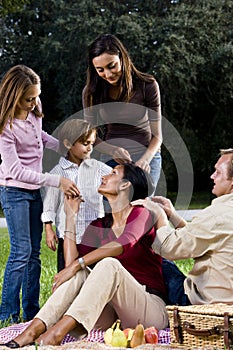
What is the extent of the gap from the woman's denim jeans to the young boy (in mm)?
107

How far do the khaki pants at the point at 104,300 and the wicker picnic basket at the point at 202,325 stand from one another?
23 centimetres

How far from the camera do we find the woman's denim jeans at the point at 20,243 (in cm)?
426

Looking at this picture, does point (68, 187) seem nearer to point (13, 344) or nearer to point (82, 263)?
point (82, 263)

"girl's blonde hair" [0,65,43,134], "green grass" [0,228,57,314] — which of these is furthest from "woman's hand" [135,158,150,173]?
"green grass" [0,228,57,314]

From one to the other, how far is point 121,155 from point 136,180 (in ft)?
1.17

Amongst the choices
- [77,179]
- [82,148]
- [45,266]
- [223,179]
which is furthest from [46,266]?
[223,179]

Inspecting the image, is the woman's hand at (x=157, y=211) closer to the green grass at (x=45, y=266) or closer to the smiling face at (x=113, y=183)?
the smiling face at (x=113, y=183)

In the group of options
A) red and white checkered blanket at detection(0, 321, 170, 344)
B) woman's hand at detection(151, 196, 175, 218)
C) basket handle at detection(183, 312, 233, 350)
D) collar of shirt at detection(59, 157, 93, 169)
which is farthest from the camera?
collar of shirt at detection(59, 157, 93, 169)

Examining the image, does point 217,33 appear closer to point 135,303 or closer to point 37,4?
point 37,4

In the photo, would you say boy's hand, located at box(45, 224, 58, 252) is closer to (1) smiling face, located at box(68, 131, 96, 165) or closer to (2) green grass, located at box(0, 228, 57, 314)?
(1) smiling face, located at box(68, 131, 96, 165)

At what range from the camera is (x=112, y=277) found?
3.46m

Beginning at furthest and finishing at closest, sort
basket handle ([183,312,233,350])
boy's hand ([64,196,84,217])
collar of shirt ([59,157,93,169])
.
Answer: collar of shirt ([59,157,93,169])
boy's hand ([64,196,84,217])
basket handle ([183,312,233,350])

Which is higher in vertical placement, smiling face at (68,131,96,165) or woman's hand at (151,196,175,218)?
smiling face at (68,131,96,165)

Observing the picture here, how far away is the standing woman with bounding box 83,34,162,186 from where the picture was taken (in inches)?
171
